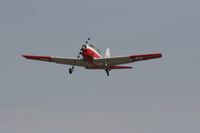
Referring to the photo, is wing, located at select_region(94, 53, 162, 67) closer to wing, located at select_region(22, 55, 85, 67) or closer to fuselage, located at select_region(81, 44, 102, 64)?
fuselage, located at select_region(81, 44, 102, 64)

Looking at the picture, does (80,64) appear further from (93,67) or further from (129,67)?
(129,67)

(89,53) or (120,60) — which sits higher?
(89,53)

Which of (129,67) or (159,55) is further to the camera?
(129,67)

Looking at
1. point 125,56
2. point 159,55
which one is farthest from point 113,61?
point 159,55

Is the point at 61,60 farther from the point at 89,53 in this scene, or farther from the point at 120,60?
the point at 120,60

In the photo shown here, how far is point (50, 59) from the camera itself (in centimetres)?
7362

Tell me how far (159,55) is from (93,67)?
8.32 metres

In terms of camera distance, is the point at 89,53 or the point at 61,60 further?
the point at 61,60

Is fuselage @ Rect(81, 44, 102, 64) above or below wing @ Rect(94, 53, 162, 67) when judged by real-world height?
above

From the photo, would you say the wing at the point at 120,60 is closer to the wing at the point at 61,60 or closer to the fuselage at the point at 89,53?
the fuselage at the point at 89,53

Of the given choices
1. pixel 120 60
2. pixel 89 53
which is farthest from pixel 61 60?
pixel 120 60

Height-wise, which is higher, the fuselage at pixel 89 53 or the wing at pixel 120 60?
the fuselage at pixel 89 53

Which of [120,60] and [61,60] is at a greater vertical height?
[61,60]

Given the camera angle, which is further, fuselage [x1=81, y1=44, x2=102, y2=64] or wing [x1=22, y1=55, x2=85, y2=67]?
wing [x1=22, y1=55, x2=85, y2=67]
